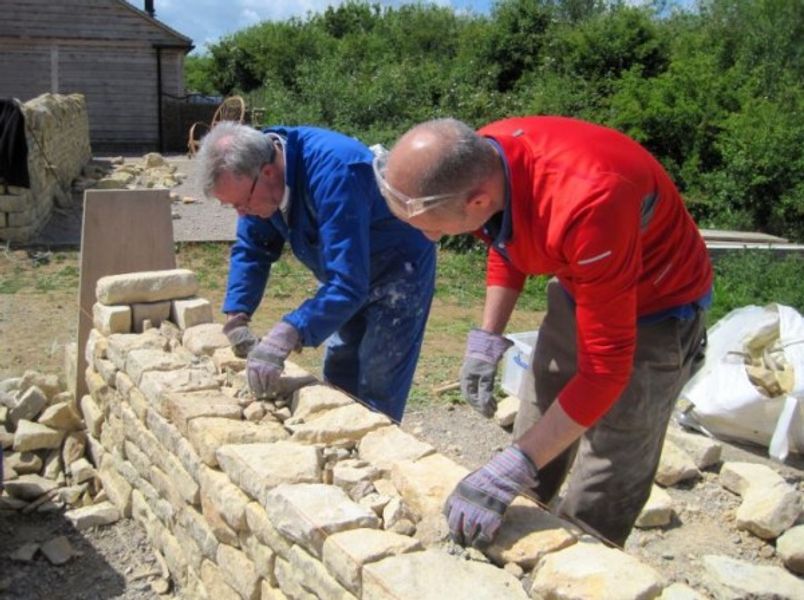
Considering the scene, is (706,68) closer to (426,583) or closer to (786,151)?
(786,151)

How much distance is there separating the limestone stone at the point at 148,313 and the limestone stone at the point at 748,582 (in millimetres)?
2736

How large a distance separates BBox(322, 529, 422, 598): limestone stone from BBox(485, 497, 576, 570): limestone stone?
0.21 meters

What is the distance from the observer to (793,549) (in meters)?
3.85

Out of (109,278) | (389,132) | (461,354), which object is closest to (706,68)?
(389,132)

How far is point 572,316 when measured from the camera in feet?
9.22

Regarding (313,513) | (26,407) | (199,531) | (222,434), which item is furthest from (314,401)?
(26,407)

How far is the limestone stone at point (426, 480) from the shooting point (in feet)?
7.86

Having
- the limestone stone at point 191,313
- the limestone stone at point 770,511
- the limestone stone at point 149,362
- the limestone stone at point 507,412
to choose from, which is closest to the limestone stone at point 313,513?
the limestone stone at point 149,362

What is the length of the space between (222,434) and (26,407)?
220cm

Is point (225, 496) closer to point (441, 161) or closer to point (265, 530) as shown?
point (265, 530)

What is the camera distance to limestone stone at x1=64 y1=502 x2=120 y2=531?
155 inches

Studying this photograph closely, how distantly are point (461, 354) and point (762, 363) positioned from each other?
2375mm

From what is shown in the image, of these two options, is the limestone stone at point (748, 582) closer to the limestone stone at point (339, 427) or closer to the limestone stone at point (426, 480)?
the limestone stone at point (426, 480)

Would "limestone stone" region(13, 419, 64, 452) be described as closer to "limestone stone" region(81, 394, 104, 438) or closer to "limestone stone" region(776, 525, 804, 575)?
"limestone stone" region(81, 394, 104, 438)
